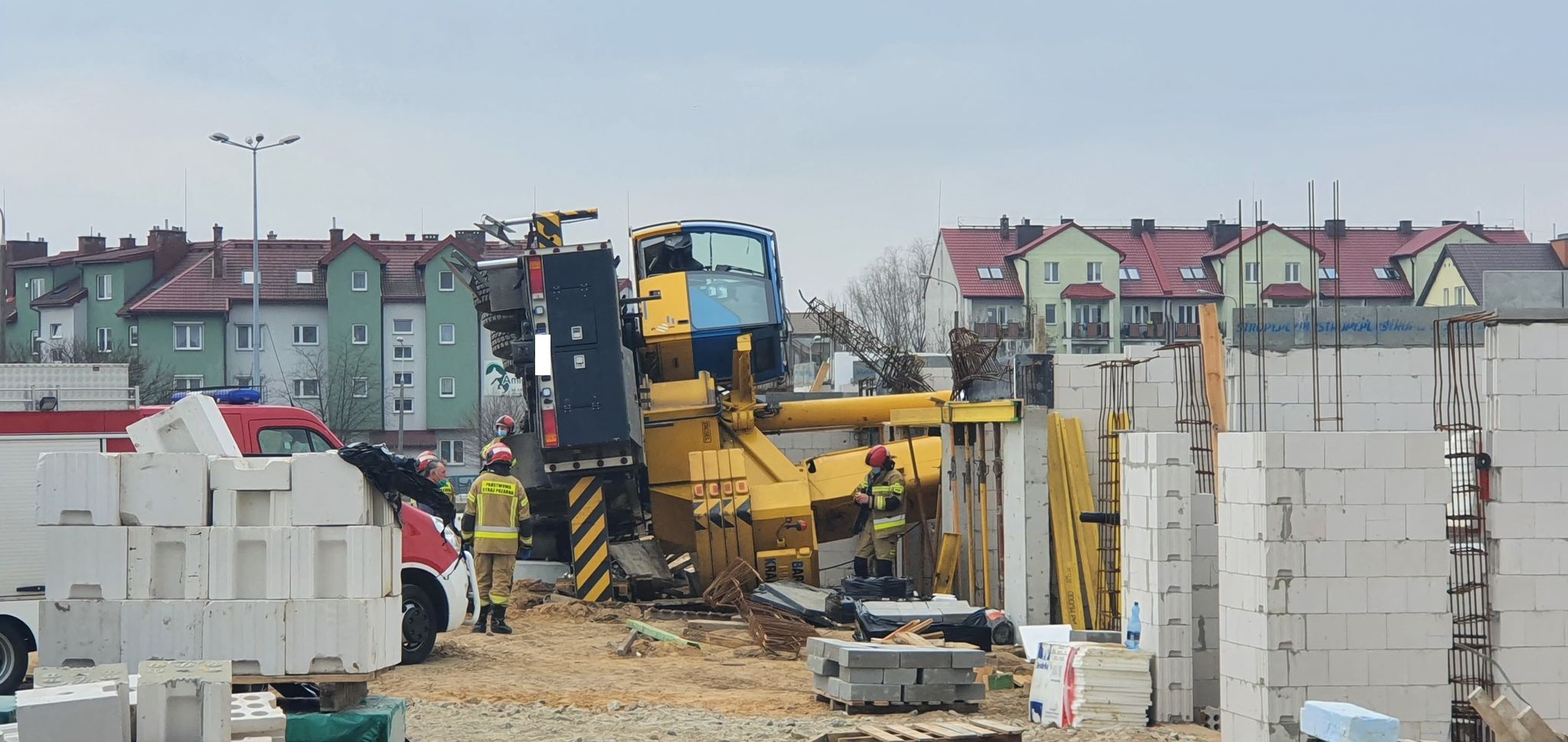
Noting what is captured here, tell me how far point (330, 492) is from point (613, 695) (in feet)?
12.3

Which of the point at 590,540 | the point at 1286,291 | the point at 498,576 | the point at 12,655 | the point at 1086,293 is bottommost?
the point at 12,655

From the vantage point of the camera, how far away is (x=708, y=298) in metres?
20.8

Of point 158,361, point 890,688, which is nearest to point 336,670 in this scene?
point 890,688

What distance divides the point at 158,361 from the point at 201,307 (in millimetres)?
4927

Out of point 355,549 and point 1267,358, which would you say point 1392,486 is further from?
point 355,549

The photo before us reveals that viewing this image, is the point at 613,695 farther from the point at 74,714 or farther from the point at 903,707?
the point at 74,714

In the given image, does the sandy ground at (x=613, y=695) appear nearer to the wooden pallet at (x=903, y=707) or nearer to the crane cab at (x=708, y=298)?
the wooden pallet at (x=903, y=707)

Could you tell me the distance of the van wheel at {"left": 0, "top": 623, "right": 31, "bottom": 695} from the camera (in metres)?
12.1

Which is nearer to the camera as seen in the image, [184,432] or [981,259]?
[184,432]

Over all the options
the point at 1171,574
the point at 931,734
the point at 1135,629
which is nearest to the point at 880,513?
the point at 1135,629

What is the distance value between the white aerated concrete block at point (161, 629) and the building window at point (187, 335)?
59391mm

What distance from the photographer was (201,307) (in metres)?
65.5

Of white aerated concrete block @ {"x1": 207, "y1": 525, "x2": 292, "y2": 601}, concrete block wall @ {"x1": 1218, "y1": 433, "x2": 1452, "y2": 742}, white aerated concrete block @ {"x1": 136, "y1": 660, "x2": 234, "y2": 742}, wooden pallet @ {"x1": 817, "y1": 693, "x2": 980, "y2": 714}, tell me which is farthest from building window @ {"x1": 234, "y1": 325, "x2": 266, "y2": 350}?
concrete block wall @ {"x1": 1218, "y1": 433, "x2": 1452, "y2": 742}

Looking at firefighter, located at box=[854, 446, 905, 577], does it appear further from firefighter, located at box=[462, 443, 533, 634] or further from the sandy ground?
firefighter, located at box=[462, 443, 533, 634]
